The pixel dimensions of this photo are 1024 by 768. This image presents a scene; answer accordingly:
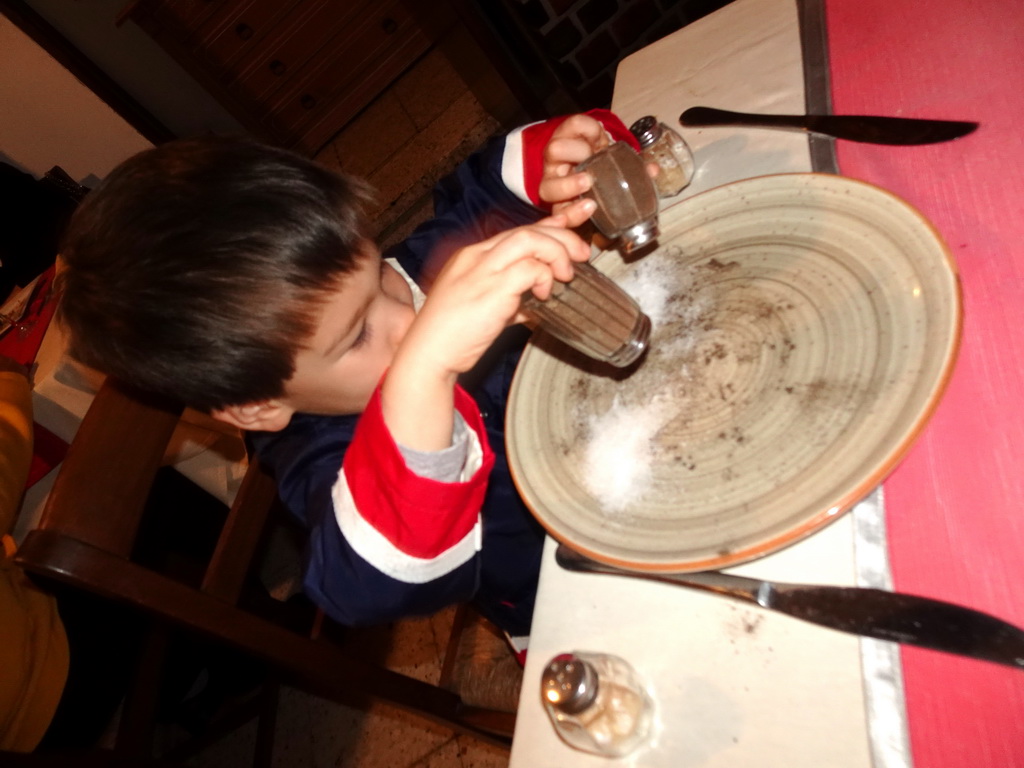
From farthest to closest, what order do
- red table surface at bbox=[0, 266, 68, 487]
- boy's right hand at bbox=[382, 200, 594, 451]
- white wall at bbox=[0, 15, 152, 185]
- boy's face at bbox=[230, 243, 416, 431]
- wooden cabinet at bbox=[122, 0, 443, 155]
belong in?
1. white wall at bbox=[0, 15, 152, 185]
2. wooden cabinet at bbox=[122, 0, 443, 155]
3. red table surface at bbox=[0, 266, 68, 487]
4. boy's face at bbox=[230, 243, 416, 431]
5. boy's right hand at bbox=[382, 200, 594, 451]

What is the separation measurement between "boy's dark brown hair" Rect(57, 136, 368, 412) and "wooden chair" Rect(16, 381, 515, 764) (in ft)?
0.23

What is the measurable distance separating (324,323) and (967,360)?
2.03ft

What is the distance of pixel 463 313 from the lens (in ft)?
2.06

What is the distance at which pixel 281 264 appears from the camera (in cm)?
69

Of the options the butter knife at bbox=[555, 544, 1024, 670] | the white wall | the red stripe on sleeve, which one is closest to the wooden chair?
the red stripe on sleeve

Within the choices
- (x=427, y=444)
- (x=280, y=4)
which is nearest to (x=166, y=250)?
(x=427, y=444)

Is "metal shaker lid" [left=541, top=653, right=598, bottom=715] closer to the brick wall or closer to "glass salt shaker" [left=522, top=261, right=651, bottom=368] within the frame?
"glass salt shaker" [left=522, top=261, right=651, bottom=368]

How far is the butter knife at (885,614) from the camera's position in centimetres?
44

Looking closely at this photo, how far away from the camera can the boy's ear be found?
31.5 inches

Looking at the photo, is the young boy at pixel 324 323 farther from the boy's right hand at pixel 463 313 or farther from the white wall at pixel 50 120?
the white wall at pixel 50 120

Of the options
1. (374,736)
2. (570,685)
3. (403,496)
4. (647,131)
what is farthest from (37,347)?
(570,685)

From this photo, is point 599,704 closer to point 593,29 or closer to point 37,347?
point 593,29

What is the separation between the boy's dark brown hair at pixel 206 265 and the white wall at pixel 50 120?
10.2 feet

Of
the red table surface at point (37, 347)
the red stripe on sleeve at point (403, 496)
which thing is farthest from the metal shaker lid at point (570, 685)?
the red table surface at point (37, 347)
